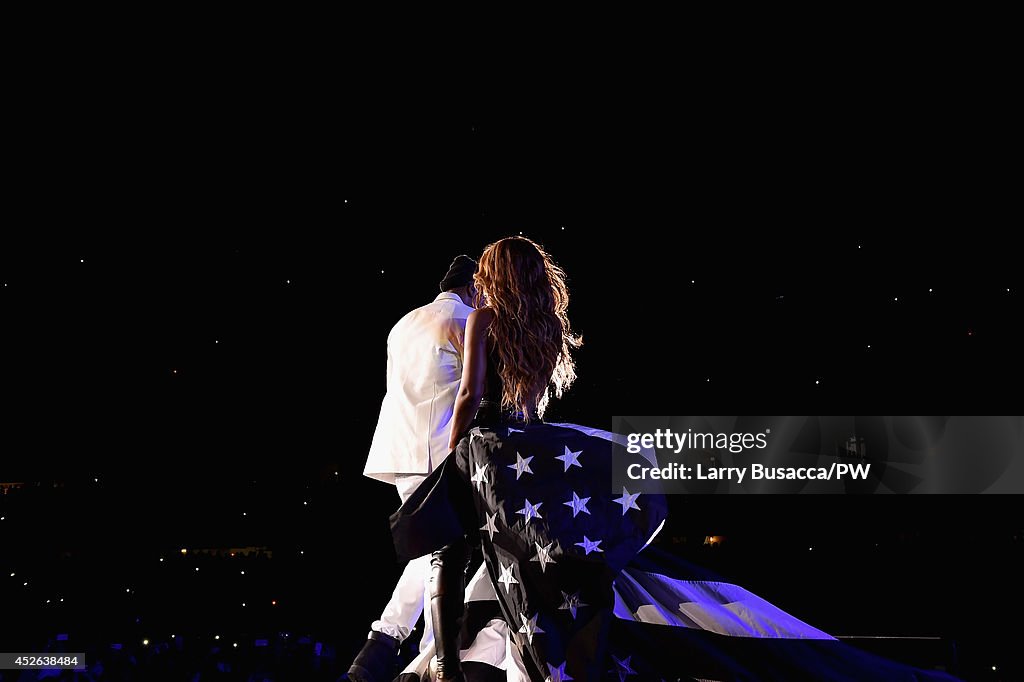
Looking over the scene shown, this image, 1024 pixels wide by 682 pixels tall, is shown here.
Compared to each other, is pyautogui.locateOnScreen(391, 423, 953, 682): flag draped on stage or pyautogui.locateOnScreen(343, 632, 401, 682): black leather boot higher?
pyautogui.locateOnScreen(391, 423, 953, 682): flag draped on stage

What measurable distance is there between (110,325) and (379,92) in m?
1.80

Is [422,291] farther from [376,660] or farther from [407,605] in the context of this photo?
[376,660]

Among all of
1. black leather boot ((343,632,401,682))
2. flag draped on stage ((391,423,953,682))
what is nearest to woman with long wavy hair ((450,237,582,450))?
flag draped on stage ((391,423,953,682))

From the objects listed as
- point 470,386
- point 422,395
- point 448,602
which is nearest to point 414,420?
point 422,395

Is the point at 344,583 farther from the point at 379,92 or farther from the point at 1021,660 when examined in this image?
the point at 1021,660

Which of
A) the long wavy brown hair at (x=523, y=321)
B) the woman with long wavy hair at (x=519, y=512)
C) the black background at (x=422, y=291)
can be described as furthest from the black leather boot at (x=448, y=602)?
the black background at (x=422, y=291)

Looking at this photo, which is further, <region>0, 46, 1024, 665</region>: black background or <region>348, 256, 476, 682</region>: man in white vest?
<region>0, 46, 1024, 665</region>: black background

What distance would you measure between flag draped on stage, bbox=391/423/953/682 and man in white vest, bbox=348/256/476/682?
10.8 inches

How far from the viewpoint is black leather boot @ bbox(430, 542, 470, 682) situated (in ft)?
8.86

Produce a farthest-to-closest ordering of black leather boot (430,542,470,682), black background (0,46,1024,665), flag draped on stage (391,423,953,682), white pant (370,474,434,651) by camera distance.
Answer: black background (0,46,1024,665)
white pant (370,474,434,651)
black leather boot (430,542,470,682)
flag draped on stage (391,423,953,682)

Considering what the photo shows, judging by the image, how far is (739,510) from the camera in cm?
513

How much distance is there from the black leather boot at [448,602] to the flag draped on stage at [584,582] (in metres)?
0.07

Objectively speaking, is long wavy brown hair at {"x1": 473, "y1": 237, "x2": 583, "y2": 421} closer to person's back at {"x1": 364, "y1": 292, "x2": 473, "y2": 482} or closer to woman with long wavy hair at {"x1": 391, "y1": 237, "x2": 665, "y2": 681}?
woman with long wavy hair at {"x1": 391, "y1": 237, "x2": 665, "y2": 681}

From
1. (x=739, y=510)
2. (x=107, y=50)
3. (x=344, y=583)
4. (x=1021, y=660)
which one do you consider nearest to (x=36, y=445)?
(x=344, y=583)
